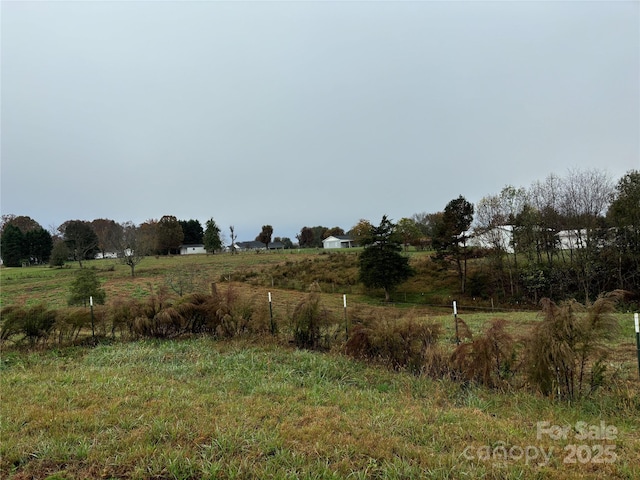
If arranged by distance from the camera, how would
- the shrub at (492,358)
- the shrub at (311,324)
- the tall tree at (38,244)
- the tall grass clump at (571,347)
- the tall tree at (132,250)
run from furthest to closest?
1. the tall tree at (38,244)
2. the tall tree at (132,250)
3. the shrub at (311,324)
4. the shrub at (492,358)
5. the tall grass clump at (571,347)

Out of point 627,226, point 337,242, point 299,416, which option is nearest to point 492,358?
point 299,416

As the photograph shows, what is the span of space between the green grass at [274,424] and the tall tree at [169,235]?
63.6m

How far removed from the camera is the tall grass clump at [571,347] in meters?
3.87

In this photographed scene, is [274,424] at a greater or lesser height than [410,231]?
lesser

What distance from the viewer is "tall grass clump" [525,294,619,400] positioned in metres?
3.87

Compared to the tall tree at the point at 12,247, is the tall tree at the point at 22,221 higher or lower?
higher

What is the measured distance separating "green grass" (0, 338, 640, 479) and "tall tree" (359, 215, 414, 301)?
20.6 m

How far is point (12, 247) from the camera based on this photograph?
50969 mm

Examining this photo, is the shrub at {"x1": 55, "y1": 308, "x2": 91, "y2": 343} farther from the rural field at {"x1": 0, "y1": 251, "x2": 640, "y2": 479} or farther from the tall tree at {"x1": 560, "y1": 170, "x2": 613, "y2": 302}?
the tall tree at {"x1": 560, "y1": 170, "x2": 613, "y2": 302}

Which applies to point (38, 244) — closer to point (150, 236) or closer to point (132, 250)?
point (150, 236)

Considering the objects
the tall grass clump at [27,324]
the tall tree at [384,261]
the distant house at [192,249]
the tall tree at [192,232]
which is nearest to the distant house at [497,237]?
the tall tree at [384,261]

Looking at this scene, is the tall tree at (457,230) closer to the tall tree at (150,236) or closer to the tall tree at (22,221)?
the tall tree at (150,236)

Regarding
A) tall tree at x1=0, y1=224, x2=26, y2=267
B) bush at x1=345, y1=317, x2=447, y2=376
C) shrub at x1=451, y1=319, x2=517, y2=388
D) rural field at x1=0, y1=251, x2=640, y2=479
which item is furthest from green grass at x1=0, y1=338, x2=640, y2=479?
tall tree at x1=0, y1=224, x2=26, y2=267

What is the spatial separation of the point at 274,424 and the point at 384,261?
22.9 metres
